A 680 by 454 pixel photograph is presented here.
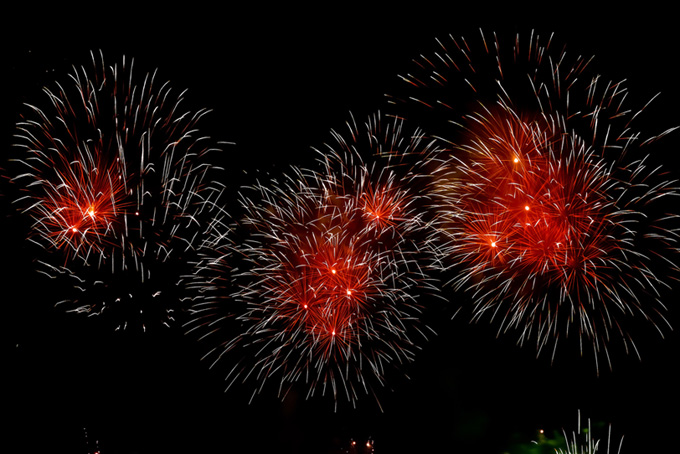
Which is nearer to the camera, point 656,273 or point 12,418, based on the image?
point 656,273

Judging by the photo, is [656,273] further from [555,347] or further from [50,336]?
[50,336]

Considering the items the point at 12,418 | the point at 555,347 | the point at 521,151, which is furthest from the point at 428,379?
the point at 12,418

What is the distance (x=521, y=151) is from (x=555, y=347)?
2596 mm

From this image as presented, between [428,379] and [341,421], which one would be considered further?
[341,421]

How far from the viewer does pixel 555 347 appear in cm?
696

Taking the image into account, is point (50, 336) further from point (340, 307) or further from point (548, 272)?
point (548, 272)

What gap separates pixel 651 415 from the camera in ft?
23.1

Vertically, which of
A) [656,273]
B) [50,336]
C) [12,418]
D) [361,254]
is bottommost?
[12,418]

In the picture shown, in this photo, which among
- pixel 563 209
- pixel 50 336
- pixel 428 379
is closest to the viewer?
pixel 563 209

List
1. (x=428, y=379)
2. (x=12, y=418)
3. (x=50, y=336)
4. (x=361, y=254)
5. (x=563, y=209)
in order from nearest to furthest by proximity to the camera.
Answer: (x=563, y=209) → (x=361, y=254) → (x=428, y=379) → (x=12, y=418) → (x=50, y=336)

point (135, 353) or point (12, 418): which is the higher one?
point (135, 353)

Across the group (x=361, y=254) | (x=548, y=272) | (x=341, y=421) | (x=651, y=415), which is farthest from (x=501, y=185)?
(x=341, y=421)

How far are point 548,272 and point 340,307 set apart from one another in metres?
2.40

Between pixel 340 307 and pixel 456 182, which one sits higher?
pixel 456 182
